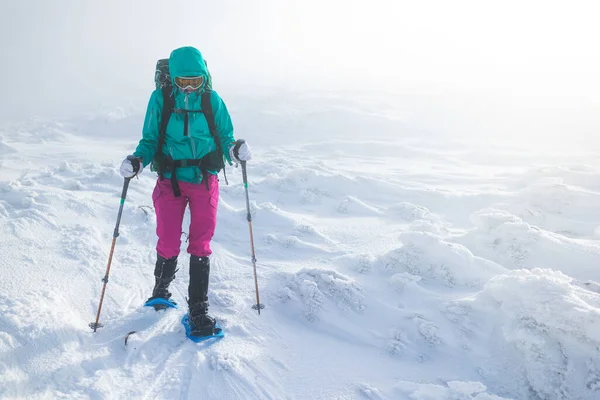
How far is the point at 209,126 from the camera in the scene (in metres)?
3.35

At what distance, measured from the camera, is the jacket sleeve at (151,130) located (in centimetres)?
325

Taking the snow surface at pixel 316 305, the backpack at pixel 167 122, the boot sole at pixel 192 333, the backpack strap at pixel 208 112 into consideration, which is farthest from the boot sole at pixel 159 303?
the backpack strap at pixel 208 112

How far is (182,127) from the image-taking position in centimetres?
329

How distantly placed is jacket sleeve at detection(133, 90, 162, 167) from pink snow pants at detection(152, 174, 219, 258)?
285mm

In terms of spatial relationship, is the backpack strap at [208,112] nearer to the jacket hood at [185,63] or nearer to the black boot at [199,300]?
the jacket hood at [185,63]

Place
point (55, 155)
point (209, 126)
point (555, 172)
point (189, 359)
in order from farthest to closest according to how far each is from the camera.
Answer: point (55, 155), point (555, 172), point (209, 126), point (189, 359)

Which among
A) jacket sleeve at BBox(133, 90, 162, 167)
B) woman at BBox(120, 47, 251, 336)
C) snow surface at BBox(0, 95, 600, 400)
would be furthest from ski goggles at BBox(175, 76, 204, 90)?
snow surface at BBox(0, 95, 600, 400)

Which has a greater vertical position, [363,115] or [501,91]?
[501,91]

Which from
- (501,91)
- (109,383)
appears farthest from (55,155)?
(501,91)

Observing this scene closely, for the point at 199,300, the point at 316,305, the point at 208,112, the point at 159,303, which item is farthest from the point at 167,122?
the point at 316,305

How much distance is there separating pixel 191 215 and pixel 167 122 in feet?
2.96

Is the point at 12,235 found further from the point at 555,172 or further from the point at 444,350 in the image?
the point at 555,172

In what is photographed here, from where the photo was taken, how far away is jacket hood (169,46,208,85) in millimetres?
3137

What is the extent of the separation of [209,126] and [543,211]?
7.83 m
